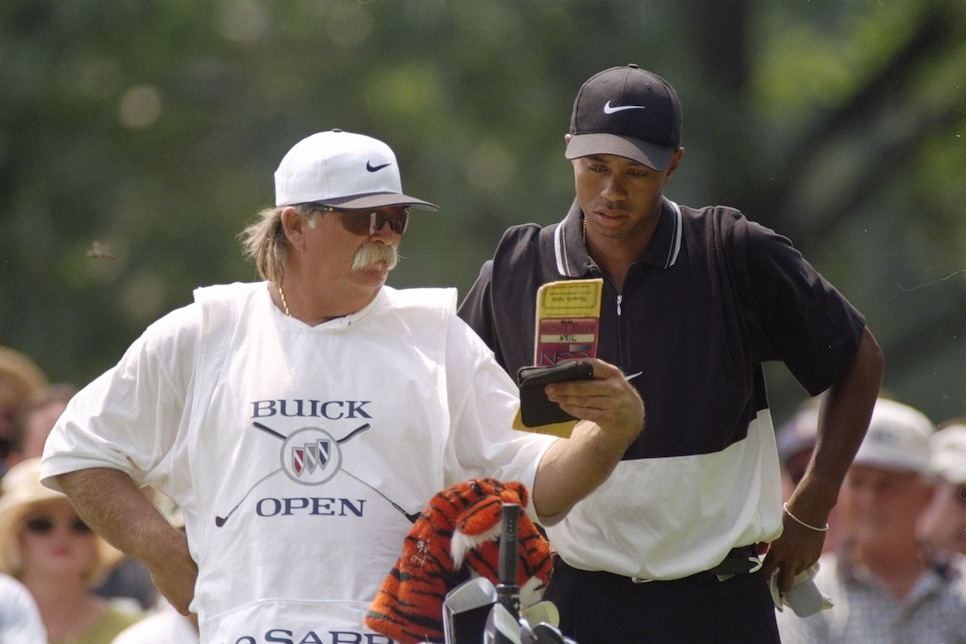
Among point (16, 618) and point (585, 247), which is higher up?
point (585, 247)

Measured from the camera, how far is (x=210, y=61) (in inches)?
556

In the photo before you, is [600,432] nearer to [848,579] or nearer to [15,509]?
[848,579]

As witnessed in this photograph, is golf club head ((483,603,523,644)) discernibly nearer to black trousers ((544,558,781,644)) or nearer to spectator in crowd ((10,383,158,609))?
black trousers ((544,558,781,644))

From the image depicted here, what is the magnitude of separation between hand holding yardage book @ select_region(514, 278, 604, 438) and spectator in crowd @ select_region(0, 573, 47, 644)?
178cm

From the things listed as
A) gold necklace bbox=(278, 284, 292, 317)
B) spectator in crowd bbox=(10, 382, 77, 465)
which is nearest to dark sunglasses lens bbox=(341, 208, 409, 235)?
gold necklace bbox=(278, 284, 292, 317)

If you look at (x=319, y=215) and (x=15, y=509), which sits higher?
(x=319, y=215)

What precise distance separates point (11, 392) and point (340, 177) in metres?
3.76

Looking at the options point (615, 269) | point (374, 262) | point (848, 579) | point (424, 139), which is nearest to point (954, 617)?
point (848, 579)

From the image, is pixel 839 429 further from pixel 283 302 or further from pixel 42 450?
pixel 42 450

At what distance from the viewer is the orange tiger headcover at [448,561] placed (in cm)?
336

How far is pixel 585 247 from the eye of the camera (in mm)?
4008

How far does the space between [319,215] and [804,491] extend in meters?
1.48

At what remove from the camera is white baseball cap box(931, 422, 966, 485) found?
6020 mm

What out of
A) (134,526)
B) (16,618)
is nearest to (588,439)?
(134,526)
